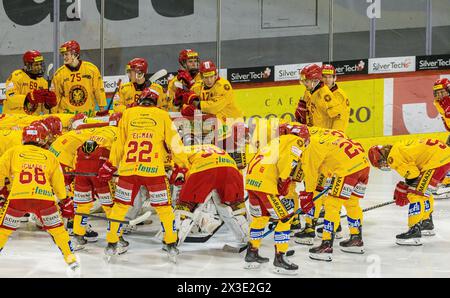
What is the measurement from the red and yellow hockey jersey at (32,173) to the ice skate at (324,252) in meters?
1.92

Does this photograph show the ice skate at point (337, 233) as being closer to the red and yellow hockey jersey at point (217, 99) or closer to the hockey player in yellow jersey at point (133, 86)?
the red and yellow hockey jersey at point (217, 99)

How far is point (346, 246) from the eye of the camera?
7.55m

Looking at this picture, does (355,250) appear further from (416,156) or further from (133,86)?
(133,86)

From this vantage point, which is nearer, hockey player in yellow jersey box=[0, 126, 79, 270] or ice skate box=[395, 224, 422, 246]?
hockey player in yellow jersey box=[0, 126, 79, 270]

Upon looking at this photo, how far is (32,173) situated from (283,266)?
1863mm

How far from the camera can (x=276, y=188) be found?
6.87 m

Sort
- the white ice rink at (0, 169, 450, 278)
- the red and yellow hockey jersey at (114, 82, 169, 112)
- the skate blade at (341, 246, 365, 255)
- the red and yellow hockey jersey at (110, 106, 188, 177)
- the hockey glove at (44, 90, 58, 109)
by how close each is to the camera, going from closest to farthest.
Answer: the white ice rink at (0, 169, 450, 278) < the red and yellow hockey jersey at (110, 106, 188, 177) < the skate blade at (341, 246, 365, 255) < the red and yellow hockey jersey at (114, 82, 169, 112) < the hockey glove at (44, 90, 58, 109)

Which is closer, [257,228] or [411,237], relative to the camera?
[257,228]

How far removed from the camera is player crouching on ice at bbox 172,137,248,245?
296 inches

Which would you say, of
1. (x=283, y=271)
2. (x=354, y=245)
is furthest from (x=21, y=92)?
(x=283, y=271)

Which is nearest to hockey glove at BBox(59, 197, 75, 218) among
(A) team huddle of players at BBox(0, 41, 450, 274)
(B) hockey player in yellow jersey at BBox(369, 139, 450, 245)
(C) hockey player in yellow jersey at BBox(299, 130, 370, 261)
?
(A) team huddle of players at BBox(0, 41, 450, 274)

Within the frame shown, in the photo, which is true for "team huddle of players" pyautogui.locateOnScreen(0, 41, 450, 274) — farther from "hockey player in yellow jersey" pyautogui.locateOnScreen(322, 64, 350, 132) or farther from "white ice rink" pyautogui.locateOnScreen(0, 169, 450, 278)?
"white ice rink" pyautogui.locateOnScreen(0, 169, 450, 278)

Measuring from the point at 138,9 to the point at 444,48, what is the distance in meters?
3.84
